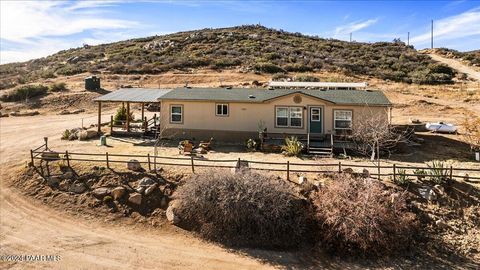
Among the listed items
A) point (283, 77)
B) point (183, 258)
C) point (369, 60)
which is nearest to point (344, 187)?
point (183, 258)

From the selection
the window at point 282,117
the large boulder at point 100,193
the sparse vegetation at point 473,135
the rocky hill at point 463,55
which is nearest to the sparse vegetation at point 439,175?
the sparse vegetation at point 473,135

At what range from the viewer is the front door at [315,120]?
25.3 metres

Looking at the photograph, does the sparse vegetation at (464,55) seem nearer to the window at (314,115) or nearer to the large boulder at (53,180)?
the window at (314,115)

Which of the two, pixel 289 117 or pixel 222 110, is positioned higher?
pixel 222 110

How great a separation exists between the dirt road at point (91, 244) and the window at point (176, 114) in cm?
1031

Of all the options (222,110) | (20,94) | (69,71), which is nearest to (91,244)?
(222,110)

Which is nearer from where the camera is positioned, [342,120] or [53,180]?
[53,180]

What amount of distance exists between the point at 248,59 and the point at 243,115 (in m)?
37.4

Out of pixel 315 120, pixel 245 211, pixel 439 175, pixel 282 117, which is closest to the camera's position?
pixel 245 211

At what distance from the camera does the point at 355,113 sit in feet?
81.1

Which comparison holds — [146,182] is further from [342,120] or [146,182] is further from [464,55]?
[464,55]

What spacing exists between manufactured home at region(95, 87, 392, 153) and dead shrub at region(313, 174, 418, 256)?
892cm

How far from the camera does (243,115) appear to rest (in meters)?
26.0

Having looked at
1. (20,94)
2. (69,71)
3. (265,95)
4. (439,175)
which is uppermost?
(69,71)
